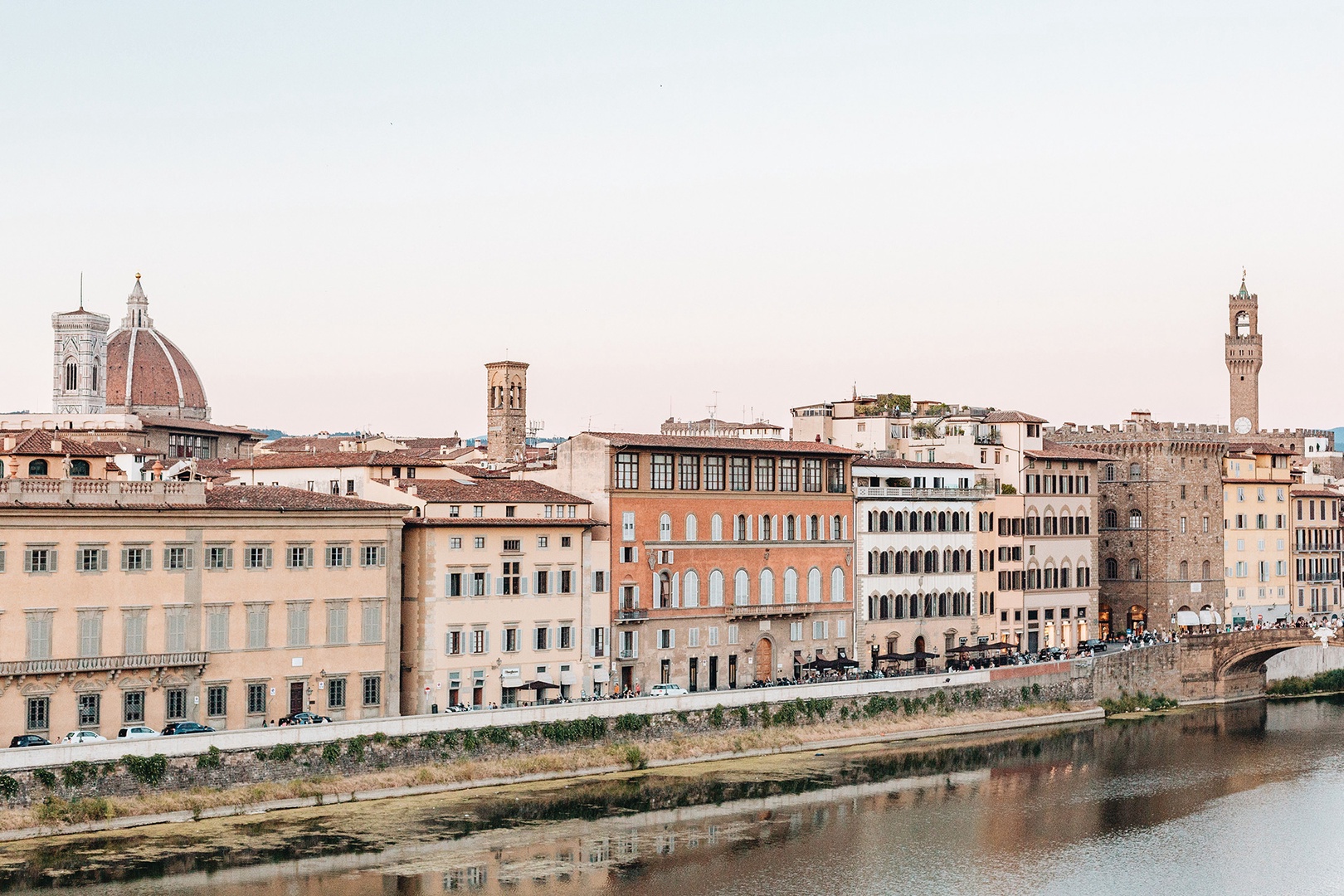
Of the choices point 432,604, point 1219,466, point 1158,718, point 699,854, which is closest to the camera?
point 699,854

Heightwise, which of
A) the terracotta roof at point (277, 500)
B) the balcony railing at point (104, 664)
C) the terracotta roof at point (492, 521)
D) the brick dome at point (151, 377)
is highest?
the brick dome at point (151, 377)

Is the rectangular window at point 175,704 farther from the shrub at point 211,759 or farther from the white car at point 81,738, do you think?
the shrub at point 211,759

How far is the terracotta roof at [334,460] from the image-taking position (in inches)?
2744

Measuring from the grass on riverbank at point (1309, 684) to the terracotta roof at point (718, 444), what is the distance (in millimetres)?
27374

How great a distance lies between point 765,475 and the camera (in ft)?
258

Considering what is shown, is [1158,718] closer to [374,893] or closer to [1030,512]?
[1030,512]

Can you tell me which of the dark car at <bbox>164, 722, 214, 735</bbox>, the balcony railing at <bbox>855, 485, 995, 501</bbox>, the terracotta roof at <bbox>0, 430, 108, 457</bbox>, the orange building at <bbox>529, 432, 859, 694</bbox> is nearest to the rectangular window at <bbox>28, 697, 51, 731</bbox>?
the dark car at <bbox>164, 722, 214, 735</bbox>

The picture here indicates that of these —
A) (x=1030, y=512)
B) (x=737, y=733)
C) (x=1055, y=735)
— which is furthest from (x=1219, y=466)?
(x=737, y=733)

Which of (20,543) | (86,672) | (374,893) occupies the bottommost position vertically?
(374,893)

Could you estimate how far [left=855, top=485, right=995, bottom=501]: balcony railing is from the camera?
271 feet

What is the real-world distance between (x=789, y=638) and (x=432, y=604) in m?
19.2

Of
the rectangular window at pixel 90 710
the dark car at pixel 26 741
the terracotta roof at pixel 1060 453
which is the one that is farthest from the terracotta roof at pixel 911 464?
the dark car at pixel 26 741

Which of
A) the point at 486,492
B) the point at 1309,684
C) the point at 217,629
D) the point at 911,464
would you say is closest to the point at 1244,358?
the point at 1309,684

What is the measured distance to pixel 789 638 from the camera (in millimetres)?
79125
